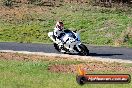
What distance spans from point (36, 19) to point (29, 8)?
3920 mm

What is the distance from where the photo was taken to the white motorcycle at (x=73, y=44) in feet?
83.6

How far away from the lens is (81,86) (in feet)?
51.0

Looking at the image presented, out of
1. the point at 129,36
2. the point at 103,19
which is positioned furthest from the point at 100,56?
the point at 103,19

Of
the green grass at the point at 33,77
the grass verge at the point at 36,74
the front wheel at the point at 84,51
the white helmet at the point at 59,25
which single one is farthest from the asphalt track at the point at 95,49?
the green grass at the point at 33,77

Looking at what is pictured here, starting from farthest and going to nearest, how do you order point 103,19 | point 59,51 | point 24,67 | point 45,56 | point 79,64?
1. point 103,19
2. point 59,51
3. point 45,56
4. point 79,64
5. point 24,67

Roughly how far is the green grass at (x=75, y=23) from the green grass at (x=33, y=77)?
12.7 metres

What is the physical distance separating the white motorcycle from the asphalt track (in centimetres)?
78

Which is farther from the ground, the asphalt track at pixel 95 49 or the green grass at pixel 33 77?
the green grass at pixel 33 77

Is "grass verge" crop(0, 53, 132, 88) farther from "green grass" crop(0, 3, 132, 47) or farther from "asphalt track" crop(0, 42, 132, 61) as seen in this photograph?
"green grass" crop(0, 3, 132, 47)

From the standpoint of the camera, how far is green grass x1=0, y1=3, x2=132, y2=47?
34594 mm

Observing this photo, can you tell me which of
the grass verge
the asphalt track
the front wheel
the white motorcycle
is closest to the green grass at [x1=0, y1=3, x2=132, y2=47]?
the asphalt track

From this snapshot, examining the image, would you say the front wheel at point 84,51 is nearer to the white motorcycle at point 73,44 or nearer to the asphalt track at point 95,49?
the white motorcycle at point 73,44

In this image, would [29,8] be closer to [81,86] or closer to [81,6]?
[81,6]

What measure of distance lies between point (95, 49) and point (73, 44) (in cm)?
326
